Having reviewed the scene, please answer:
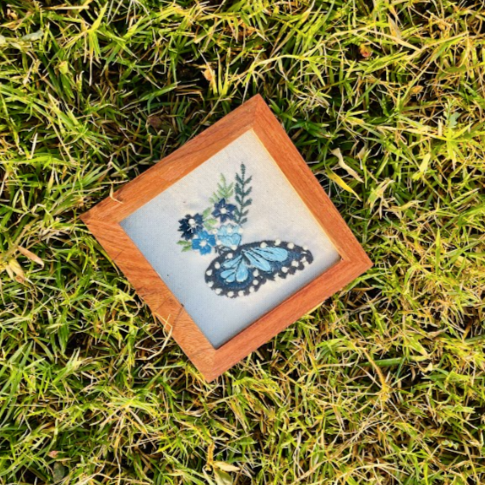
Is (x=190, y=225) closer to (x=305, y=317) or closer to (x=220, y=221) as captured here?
(x=220, y=221)

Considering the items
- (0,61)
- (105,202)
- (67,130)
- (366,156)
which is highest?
(0,61)

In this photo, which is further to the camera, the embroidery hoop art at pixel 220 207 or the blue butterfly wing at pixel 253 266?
the blue butterfly wing at pixel 253 266

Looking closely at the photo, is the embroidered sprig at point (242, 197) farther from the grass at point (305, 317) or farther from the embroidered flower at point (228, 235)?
the grass at point (305, 317)

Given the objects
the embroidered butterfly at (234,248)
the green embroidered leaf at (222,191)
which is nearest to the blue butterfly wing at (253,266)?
the embroidered butterfly at (234,248)

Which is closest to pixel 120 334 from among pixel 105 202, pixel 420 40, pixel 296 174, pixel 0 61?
pixel 105 202

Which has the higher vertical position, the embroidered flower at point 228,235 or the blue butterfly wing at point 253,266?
the embroidered flower at point 228,235

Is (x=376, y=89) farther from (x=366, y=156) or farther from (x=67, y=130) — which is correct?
(x=67, y=130)

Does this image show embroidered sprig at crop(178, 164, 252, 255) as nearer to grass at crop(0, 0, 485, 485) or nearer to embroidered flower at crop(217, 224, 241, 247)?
embroidered flower at crop(217, 224, 241, 247)
